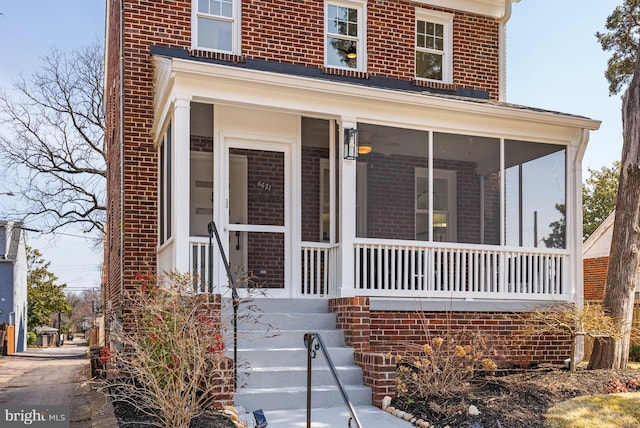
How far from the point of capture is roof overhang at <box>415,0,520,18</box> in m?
11.9

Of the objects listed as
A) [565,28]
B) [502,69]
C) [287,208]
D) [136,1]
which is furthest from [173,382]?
[565,28]

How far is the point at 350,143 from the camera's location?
8.33 metres

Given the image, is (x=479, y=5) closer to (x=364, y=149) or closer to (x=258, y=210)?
(x=364, y=149)

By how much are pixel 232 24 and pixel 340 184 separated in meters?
3.76

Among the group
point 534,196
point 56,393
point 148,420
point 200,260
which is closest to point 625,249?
A: point 534,196

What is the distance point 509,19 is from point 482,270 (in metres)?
5.66

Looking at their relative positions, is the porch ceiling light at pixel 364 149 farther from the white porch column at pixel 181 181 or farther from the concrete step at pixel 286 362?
the white porch column at pixel 181 181

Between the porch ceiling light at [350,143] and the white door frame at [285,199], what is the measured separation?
136cm

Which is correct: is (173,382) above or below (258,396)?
above

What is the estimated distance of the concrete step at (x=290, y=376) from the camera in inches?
269

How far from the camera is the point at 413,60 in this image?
11.6 m

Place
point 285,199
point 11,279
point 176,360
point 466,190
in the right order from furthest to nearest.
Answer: point 11,279 → point 466,190 → point 285,199 → point 176,360

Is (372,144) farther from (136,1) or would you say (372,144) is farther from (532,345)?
(136,1)

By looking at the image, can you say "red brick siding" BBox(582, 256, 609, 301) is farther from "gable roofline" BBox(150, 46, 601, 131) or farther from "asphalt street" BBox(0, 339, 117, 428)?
"asphalt street" BBox(0, 339, 117, 428)
